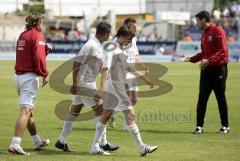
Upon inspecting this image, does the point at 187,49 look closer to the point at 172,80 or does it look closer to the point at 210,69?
the point at 172,80

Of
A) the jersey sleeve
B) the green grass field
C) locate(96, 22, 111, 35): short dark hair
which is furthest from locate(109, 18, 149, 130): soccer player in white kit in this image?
the jersey sleeve

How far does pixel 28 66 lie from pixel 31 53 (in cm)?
22

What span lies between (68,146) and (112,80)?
1719mm

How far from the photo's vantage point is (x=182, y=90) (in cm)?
2459

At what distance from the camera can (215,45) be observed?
46.8 feet

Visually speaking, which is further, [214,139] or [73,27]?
[73,27]

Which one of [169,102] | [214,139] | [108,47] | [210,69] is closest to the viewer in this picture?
[108,47]

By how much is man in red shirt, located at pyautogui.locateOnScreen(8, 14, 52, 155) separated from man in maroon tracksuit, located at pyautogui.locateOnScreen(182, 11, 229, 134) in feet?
13.3

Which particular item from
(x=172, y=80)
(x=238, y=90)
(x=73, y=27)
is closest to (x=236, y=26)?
(x=73, y=27)

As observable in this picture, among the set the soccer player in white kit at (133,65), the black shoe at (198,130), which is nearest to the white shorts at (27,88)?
the soccer player in white kit at (133,65)

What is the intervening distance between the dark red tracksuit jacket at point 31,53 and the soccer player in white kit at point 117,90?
1.08 metres

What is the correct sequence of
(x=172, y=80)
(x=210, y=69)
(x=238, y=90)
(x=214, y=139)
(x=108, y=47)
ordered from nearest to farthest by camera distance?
(x=108, y=47) < (x=214, y=139) < (x=210, y=69) < (x=238, y=90) < (x=172, y=80)

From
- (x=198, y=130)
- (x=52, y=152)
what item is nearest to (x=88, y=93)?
(x=52, y=152)

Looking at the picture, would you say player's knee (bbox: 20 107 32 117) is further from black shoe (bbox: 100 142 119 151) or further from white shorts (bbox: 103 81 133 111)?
black shoe (bbox: 100 142 119 151)
